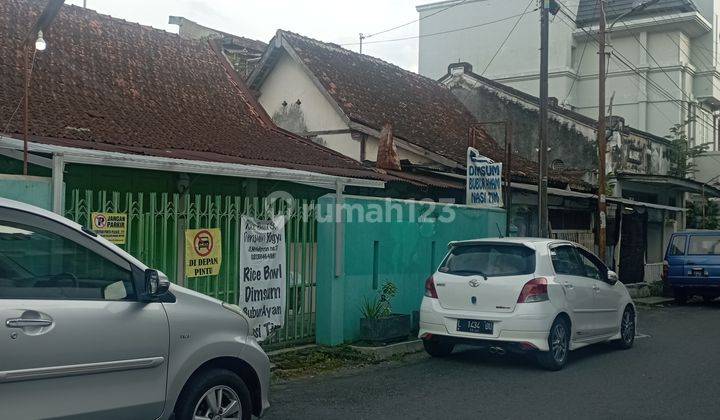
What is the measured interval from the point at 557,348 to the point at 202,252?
14.4 feet

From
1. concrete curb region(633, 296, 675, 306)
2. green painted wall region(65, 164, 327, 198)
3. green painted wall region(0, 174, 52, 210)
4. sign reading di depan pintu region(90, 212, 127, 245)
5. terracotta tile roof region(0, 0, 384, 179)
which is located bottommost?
concrete curb region(633, 296, 675, 306)

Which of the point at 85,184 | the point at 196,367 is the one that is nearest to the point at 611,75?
the point at 85,184

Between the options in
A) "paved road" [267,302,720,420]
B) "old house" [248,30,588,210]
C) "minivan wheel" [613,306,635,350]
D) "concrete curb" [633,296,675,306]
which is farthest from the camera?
"concrete curb" [633,296,675,306]

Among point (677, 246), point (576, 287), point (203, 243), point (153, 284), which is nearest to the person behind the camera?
point (153, 284)

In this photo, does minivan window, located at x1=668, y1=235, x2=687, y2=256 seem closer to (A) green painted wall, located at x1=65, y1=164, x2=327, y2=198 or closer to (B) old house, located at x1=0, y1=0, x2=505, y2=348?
(B) old house, located at x1=0, y1=0, x2=505, y2=348

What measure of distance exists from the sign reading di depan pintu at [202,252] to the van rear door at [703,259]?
512 inches

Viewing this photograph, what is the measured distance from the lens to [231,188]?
1156 cm

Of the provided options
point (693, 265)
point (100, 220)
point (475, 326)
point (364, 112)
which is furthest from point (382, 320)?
point (693, 265)

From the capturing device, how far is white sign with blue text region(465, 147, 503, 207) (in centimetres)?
1371

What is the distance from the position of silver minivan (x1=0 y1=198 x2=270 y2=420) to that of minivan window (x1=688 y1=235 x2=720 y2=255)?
15318 millimetres

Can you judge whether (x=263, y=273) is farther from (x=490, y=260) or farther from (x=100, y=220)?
(x=490, y=260)

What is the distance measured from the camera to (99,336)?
448 centimetres

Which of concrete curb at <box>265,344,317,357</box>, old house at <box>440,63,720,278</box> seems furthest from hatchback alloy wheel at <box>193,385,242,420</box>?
old house at <box>440,63,720,278</box>

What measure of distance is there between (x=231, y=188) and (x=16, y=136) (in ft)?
11.5
